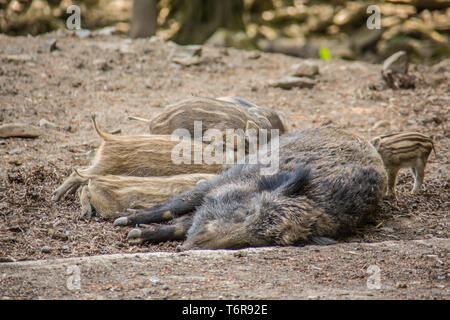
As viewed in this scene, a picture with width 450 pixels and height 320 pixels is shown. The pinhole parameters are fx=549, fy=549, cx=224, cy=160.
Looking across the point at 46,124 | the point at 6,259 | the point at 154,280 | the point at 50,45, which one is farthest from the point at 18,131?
the point at 154,280

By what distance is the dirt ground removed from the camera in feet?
13.2

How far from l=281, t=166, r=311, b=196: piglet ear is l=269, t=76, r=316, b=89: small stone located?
3788 millimetres

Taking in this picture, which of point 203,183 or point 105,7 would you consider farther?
point 105,7

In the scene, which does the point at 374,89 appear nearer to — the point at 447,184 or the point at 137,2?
the point at 447,184

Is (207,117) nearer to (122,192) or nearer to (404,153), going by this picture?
(122,192)

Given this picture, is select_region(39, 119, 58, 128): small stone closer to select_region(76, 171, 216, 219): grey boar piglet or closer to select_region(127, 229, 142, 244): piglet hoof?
select_region(76, 171, 216, 219): grey boar piglet

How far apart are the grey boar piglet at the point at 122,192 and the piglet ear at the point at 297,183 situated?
89 centimetres

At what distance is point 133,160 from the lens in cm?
470

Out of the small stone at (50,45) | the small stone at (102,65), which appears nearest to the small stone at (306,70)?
the small stone at (102,65)

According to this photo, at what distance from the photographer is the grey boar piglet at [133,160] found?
4.63m

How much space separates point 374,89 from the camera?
7.60 meters

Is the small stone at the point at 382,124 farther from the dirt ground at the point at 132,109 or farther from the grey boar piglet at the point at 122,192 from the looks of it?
the grey boar piglet at the point at 122,192
